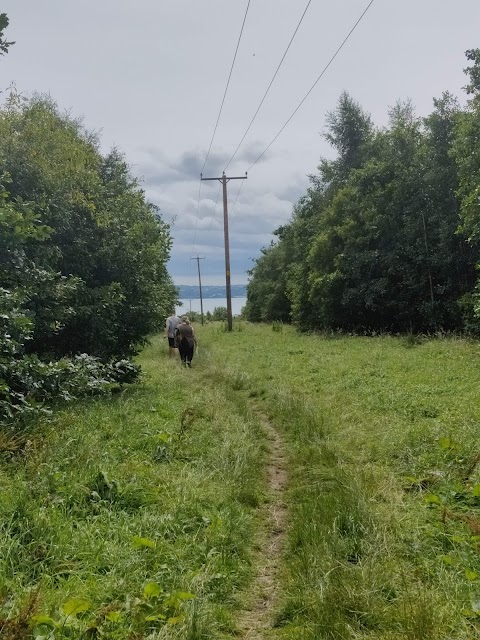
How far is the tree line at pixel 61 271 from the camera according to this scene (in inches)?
235

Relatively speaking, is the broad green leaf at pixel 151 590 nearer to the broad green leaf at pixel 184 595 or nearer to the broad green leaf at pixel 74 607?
the broad green leaf at pixel 184 595

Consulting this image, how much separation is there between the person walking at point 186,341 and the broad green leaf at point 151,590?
11.2 meters

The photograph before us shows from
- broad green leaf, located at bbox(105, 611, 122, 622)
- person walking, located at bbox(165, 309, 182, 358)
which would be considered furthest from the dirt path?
person walking, located at bbox(165, 309, 182, 358)

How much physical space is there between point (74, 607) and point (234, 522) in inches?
67.4

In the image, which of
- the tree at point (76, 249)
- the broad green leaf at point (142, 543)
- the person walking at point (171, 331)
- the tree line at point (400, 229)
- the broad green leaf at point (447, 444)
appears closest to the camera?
the broad green leaf at point (142, 543)

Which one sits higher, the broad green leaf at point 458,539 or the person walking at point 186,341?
the person walking at point 186,341

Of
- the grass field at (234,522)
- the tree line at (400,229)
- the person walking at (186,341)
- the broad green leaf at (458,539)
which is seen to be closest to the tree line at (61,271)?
the grass field at (234,522)

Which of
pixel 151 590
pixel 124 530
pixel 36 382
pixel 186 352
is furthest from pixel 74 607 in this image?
pixel 186 352

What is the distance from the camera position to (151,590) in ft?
9.76

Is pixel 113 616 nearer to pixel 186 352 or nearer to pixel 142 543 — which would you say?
pixel 142 543

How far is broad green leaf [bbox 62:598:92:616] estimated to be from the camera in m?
2.70

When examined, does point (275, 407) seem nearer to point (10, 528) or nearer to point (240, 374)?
point (240, 374)

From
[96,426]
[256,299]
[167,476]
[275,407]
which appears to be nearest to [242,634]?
[167,476]

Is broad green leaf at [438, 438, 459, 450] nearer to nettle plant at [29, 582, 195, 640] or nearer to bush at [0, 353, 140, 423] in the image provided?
nettle plant at [29, 582, 195, 640]
